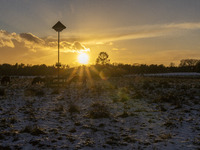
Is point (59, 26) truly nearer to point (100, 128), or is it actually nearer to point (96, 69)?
point (100, 128)

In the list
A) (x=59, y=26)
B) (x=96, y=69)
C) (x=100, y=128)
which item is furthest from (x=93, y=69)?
(x=100, y=128)

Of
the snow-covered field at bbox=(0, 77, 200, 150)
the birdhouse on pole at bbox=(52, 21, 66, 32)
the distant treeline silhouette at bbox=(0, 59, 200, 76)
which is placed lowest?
the snow-covered field at bbox=(0, 77, 200, 150)

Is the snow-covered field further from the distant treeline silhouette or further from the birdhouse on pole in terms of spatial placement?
the distant treeline silhouette

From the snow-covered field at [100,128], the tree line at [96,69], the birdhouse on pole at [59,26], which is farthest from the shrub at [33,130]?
the tree line at [96,69]

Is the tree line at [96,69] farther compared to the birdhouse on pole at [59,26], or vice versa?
the tree line at [96,69]

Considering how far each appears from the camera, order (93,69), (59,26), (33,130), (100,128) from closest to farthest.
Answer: (33,130)
(100,128)
(59,26)
(93,69)

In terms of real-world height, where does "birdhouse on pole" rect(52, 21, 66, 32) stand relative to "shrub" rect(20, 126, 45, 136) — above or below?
above

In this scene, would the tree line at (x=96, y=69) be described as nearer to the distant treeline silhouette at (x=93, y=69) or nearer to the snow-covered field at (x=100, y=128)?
the distant treeline silhouette at (x=93, y=69)

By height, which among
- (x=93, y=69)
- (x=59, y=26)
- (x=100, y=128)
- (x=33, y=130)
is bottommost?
(x=100, y=128)

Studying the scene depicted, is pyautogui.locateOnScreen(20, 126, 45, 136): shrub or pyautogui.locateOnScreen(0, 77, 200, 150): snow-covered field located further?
pyautogui.locateOnScreen(20, 126, 45, 136): shrub

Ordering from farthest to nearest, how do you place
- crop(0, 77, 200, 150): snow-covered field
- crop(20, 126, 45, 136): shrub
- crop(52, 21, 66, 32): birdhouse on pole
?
crop(52, 21, 66, 32): birdhouse on pole, crop(20, 126, 45, 136): shrub, crop(0, 77, 200, 150): snow-covered field

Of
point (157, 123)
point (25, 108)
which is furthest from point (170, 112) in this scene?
point (25, 108)

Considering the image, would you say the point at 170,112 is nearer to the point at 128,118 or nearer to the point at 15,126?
the point at 128,118

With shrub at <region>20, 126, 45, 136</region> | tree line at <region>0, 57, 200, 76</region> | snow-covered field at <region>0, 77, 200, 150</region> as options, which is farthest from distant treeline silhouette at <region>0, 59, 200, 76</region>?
shrub at <region>20, 126, 45, 136</region>
